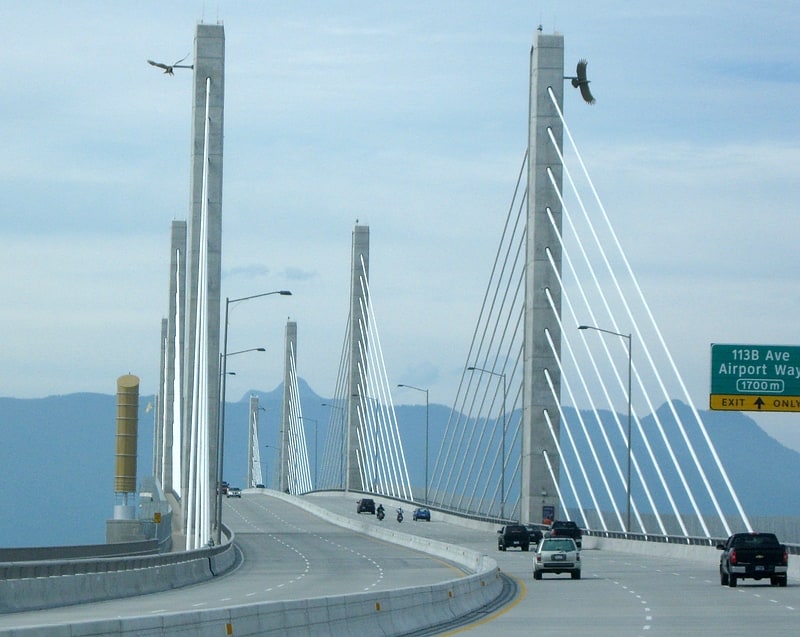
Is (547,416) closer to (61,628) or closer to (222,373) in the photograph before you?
(222,373)

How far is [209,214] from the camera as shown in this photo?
66.6 metres

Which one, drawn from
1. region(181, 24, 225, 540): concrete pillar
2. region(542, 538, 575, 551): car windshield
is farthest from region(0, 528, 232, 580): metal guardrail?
region(181, 24, 225, 540): concrete pillar

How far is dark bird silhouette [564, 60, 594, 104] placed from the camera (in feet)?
248

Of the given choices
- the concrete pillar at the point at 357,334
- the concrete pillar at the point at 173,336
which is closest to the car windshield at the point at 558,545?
the concrete pillar at the point at 173,336

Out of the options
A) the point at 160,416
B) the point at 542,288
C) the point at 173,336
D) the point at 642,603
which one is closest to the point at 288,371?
the point at 160,416

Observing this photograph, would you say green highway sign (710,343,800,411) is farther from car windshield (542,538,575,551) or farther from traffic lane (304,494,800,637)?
car windshield (542,538,575,551)

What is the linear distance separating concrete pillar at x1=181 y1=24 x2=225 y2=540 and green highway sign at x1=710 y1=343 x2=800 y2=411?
23.2 meters

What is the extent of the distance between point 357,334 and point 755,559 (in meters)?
94.6

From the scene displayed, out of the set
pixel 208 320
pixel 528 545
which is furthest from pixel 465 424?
pixel 208 320

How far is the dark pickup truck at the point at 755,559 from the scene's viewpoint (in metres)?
41.5

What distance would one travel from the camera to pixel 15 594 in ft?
107

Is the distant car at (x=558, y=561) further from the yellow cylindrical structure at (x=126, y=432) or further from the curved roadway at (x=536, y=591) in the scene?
the yellow cylindrical structure at (x=126, y=432)

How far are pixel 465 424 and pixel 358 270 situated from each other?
167 ft

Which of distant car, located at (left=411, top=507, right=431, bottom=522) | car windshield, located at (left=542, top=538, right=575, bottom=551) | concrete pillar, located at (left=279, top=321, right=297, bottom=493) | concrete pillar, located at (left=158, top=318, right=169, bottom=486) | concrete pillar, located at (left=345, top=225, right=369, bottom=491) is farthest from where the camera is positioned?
concrete pillar, located at (left=279, top=321, right=297, bottom=493)
